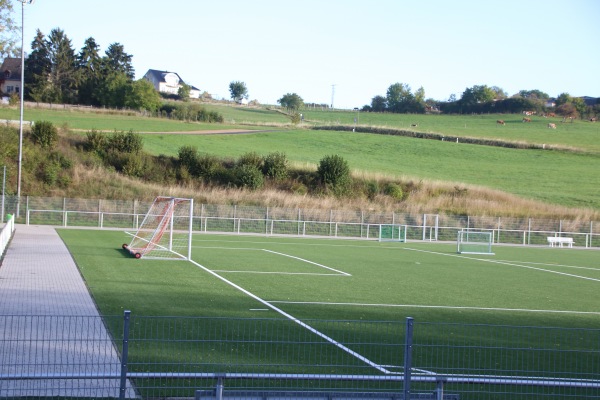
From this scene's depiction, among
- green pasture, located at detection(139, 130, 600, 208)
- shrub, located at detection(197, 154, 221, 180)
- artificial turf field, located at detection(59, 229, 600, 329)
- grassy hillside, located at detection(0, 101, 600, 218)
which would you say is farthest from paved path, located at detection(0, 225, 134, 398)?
green pasture, located at detection(139, 130, 600, 208)

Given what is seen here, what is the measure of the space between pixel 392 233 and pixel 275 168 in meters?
15.7

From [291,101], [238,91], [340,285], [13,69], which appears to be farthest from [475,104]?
[340,285]

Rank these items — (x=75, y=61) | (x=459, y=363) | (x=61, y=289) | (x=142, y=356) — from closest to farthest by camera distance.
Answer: (x=142, y=356) < (x=459, y=363) < (x=61, y=289) < (x=75, y=61)

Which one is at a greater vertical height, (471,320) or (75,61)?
(75,61)

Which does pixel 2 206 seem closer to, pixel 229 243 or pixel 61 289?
pixel 229 243

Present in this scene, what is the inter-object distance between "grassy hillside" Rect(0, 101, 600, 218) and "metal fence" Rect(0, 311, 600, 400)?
131 ft

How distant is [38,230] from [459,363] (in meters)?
32.5

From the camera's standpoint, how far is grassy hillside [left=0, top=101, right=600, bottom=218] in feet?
179

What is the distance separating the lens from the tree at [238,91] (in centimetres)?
16912

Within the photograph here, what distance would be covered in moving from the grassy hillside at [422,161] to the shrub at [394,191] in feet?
3.86

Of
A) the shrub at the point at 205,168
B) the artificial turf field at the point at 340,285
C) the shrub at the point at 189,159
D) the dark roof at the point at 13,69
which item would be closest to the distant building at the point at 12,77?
Result: the dark roof at the point at 13,69

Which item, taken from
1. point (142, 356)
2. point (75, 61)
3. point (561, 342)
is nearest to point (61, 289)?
point (142, 356)

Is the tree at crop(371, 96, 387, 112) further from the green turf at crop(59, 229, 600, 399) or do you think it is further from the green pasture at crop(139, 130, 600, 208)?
the green turf at crop(59, 229, 600, 399)

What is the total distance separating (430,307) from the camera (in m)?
17.3
